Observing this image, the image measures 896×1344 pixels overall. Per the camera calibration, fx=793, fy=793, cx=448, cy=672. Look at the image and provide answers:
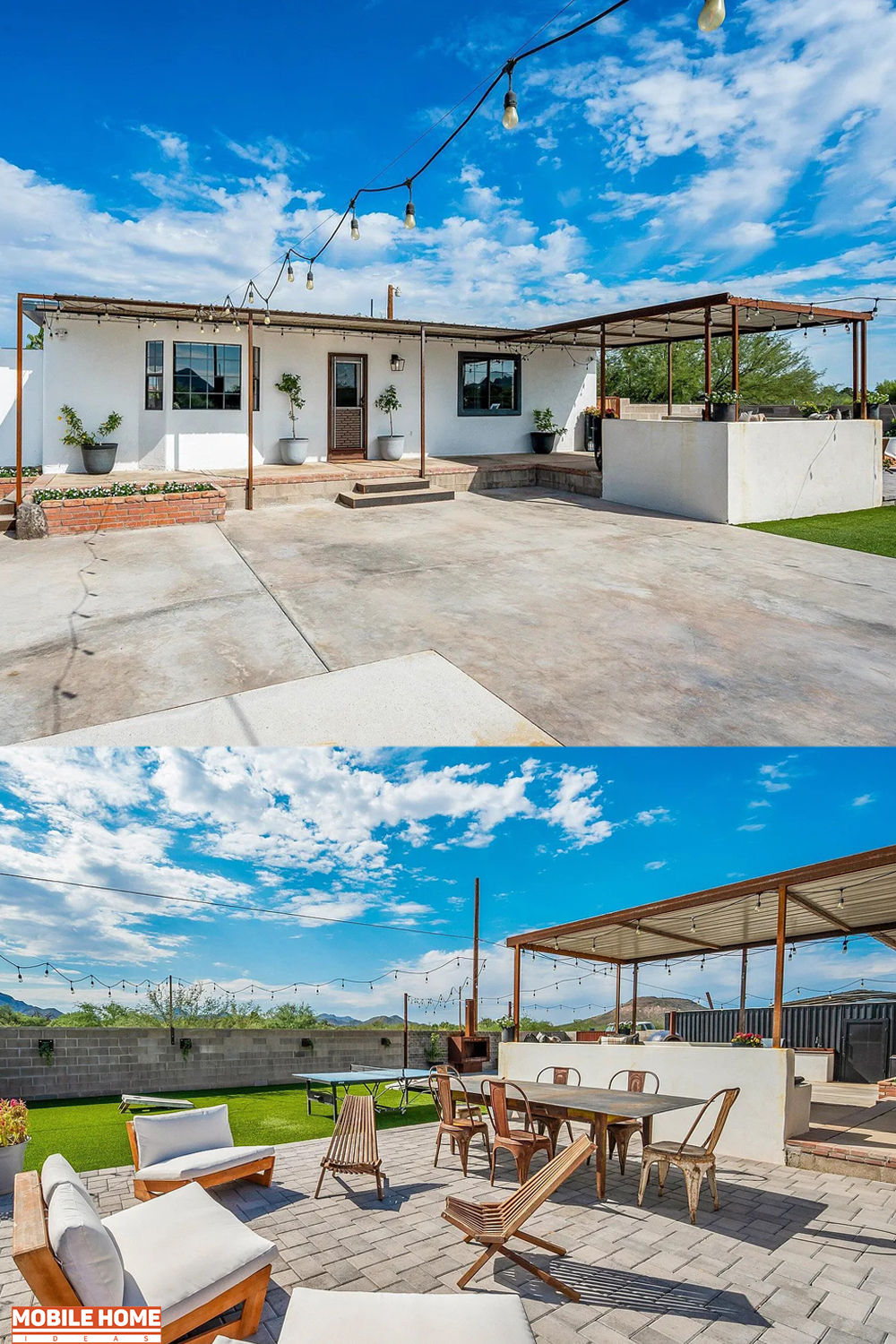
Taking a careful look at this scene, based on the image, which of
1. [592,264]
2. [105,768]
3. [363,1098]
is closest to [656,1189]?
[363,1098]

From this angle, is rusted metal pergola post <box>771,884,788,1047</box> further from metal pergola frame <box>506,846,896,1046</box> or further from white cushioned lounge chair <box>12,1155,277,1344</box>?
white cushioned lounge chair <box>12,1155,277,1344</box>

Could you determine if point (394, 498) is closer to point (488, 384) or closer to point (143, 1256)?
point (488, 384)

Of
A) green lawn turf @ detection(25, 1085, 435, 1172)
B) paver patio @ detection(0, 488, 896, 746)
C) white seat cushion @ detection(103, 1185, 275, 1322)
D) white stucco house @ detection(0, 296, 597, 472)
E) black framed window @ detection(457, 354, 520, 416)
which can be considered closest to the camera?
white seat cushion @ detection(103, 1185, 275, 1322)

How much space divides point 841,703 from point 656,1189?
3105 millimetres

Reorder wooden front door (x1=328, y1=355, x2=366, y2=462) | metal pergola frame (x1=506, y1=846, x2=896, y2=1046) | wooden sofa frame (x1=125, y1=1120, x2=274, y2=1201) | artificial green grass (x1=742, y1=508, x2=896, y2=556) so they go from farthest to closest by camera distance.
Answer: wooden front door (x1=328, y1=355, x2=366, y2=462)
artificial green grass (x1=742, y1=508, x2=896, y2=556)
metal pergola frame (x1=506, y1=846, x2=896, y2=1046)
wooden sofa frame (x1=125, y1=1120, x2=274, y2=1201)

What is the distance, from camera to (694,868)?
16203 millimetres

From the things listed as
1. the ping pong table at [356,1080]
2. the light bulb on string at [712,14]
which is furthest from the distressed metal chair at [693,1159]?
the light bulb on string at [712,14]

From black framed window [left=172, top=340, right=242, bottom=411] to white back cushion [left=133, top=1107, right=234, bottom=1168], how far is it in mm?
11975

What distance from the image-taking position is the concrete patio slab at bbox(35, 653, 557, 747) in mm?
4414

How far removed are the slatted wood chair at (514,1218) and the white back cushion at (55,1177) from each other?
4.57 feet

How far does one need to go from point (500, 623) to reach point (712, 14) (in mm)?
4043

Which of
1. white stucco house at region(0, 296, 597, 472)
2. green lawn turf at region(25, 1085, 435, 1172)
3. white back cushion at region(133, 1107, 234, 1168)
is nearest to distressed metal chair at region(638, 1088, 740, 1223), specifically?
white back cushion at region(133, 1107, 234, 1168)

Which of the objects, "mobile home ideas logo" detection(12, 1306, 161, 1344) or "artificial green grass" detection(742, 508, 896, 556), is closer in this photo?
"mobile home ideas logo" detection(12, 1306, 161, 1344)

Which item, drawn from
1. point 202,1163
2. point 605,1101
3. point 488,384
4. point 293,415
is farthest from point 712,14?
point 488,384
